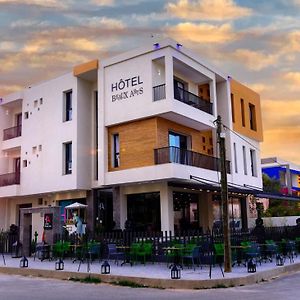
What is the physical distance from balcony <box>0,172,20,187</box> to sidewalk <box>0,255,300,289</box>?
41.7ft

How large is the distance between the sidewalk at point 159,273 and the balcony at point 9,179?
12712 millimetres

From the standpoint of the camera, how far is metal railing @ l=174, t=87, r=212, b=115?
2555 centimetres

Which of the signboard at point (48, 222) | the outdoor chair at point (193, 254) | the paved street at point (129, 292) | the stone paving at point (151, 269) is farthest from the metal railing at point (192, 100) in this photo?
the paved street at point (129, 292)

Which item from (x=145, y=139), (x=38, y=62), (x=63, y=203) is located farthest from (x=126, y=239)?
(x=63, y=203)

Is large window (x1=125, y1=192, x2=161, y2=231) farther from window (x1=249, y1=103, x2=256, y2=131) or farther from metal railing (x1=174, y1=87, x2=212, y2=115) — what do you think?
window (x1=249, y1=103, x2=256, y2=131)

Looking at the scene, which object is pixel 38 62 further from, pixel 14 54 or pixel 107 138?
pixel 107 138

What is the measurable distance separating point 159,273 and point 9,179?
66.3 ft

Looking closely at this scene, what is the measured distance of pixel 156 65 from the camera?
2505cm

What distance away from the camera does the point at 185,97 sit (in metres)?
26.6

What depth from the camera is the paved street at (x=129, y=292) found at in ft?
36.3

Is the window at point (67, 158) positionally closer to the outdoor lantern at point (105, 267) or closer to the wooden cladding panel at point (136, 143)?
the wooden cladding panel at point (136, 143)

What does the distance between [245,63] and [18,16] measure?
10.5 m

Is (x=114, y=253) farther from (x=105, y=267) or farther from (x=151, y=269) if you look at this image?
(x=105, y=267)

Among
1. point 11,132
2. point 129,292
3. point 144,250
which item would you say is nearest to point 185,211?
point 144,250
